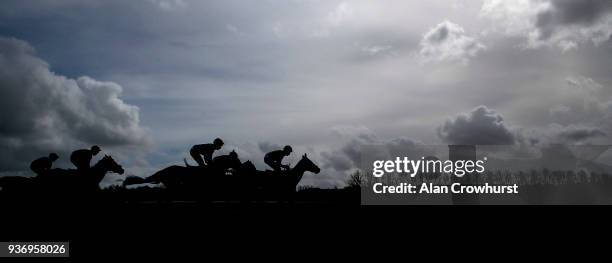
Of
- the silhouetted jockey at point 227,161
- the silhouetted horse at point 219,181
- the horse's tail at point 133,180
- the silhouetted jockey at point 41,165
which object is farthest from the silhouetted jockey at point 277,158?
the silhouetted jockey at point 41,165

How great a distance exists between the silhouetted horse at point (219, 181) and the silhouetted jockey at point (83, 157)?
146 centimetres

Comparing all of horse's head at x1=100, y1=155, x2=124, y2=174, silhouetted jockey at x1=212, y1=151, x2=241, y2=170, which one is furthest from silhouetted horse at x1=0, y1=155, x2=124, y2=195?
silhouetted jockey at x1=212, y1=151, x2=241, y2=170

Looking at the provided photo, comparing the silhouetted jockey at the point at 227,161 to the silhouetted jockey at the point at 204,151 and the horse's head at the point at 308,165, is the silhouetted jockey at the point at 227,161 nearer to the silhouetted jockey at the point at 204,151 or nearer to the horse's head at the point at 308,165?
the silhouetted jockey at the point at 204,151

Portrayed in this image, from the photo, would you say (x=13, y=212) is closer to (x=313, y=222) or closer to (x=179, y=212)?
(x=179, y=212)

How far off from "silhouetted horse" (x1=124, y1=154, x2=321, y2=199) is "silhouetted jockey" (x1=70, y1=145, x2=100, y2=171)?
1459 mm

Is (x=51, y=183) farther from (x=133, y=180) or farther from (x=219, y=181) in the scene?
(x=219, y=181)

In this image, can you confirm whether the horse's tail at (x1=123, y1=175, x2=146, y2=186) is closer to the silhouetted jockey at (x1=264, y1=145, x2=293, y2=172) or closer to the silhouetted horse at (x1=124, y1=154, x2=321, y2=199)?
the silhouetted horse at (x1=124, y1=154, x2=321, y2=199)

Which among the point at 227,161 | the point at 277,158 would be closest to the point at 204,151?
the point at 227,161

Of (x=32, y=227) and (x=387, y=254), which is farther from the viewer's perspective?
(x=32, y=227)

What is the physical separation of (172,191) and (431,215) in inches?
263

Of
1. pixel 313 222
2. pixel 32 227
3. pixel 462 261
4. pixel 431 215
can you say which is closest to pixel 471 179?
pixel 431 215

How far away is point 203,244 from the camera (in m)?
7.78

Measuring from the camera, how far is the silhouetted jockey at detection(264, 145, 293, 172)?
11758 mm

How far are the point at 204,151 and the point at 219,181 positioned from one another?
955 mm
